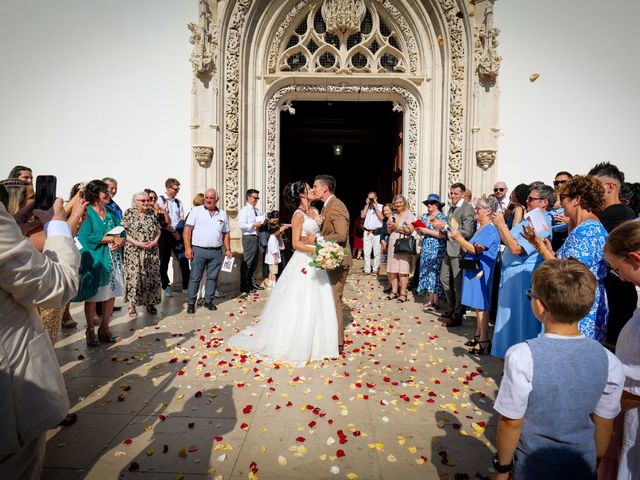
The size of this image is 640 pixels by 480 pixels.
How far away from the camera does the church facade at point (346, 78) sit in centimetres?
859

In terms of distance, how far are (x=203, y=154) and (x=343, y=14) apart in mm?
Answer: 4476

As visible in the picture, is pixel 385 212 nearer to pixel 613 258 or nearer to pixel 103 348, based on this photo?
pixel 103 348

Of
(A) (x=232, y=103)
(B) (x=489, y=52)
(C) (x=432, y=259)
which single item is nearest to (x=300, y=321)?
(C) (x=432, y=259)

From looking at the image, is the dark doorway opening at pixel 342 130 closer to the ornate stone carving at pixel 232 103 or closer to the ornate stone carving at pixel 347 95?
the ornate stone carving at pixel 347 95

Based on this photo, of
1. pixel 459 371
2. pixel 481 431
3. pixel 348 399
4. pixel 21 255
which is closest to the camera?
pixel 21 255

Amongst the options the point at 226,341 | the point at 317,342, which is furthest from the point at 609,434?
the point at 226,341

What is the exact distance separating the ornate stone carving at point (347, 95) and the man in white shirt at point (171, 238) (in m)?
2.21

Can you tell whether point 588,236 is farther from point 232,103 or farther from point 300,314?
point 232,103

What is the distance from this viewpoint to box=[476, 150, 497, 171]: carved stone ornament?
8.58 metres

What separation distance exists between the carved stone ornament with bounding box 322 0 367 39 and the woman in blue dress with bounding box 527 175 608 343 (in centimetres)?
766

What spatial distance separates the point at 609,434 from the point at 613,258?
0.82 metres

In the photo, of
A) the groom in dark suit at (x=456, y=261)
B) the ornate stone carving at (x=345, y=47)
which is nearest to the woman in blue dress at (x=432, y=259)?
the groom in dark suit at (x=456, y=261)

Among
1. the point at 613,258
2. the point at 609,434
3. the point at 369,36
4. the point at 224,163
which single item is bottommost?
the point at 609,434

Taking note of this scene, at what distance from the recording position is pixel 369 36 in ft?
30.7
